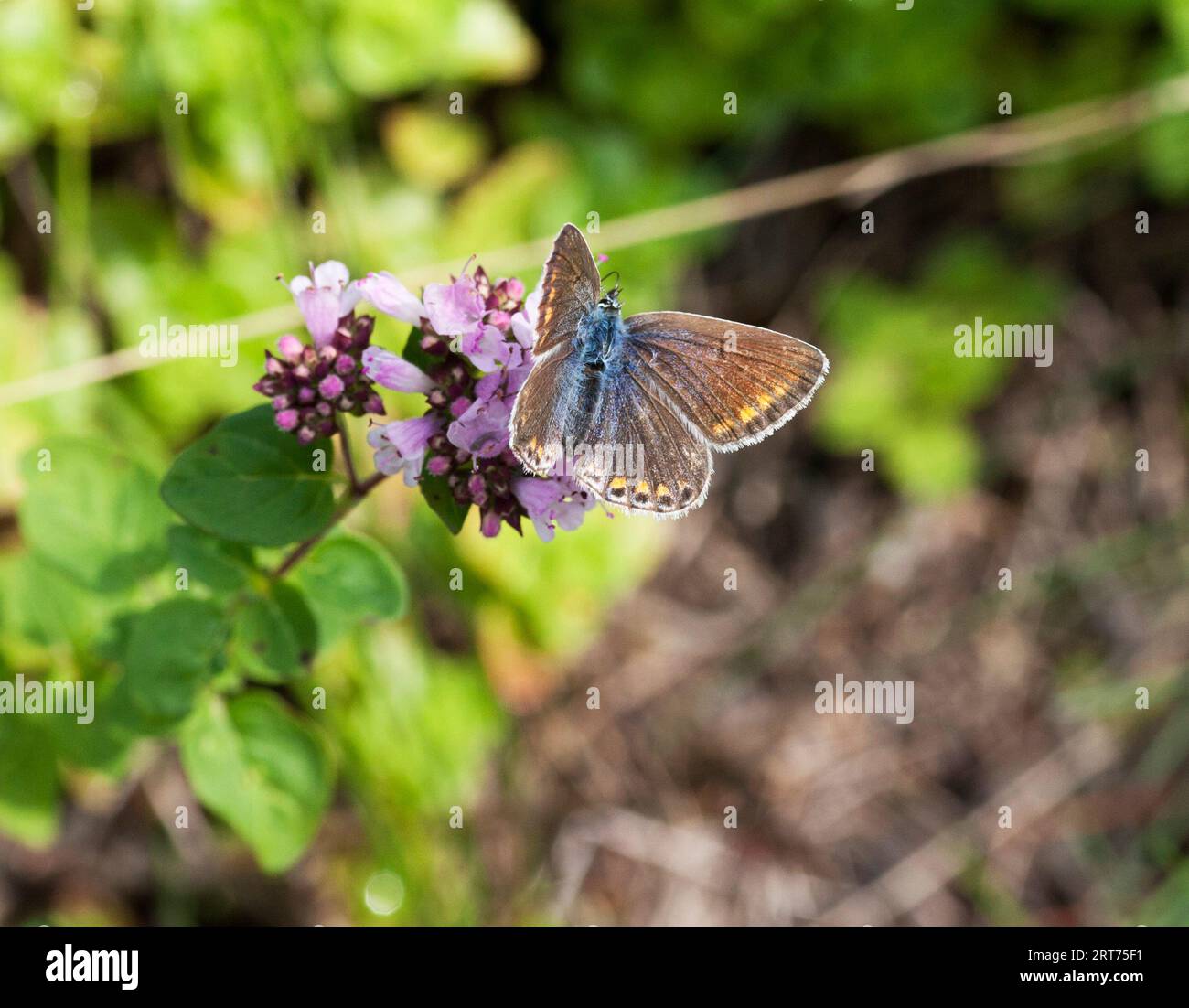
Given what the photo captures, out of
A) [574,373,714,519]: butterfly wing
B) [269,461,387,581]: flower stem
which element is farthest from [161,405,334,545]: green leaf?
[574,373,714,519]: butterfly wing

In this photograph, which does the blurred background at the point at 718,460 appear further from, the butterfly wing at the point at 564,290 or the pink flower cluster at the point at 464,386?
the butterfly wing at the point at 564,290

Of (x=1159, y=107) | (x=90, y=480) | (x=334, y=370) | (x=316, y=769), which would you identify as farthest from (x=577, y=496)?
(x=1159, y=107)

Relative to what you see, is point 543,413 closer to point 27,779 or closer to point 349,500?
point 349,500

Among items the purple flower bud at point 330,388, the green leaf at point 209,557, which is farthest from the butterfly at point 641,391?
the green leaf at point 209,557

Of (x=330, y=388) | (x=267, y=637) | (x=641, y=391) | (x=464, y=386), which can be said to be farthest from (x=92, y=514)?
(x=641, y=391)

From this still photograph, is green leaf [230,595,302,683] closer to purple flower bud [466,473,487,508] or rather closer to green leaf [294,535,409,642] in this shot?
green leaf [294,535,409,642]

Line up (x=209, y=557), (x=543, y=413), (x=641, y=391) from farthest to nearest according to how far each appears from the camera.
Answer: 1. (x=209, y=557)
2. (x=641, y=391)
3. (x=543, y=413)
